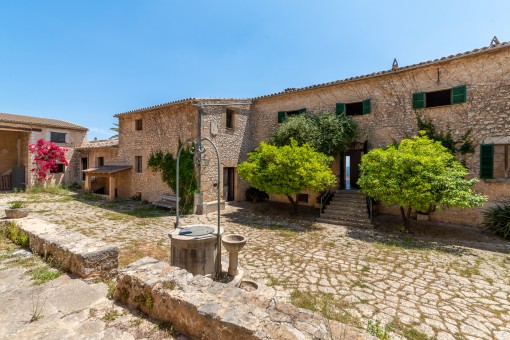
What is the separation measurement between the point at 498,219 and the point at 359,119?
6.87 metres

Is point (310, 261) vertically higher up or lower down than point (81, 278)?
lower down

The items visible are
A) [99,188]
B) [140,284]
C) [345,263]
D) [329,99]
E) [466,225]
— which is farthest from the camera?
[99,188]

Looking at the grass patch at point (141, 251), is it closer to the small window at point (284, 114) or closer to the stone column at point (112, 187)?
the stone column at point (112, 187)

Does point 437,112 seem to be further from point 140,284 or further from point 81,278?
point 81,278

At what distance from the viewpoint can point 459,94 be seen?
988 centimetres

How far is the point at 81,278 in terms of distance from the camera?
13.3ft

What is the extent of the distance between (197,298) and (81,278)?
2.68 m

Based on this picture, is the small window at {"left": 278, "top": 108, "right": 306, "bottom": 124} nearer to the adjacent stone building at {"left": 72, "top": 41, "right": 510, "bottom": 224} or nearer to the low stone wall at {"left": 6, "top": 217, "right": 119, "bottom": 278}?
the adjacent stone building at {"left": 72, "top": 41, "right": 510, "bottom": 224}

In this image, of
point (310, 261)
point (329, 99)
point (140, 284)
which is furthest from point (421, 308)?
point (329, 99)

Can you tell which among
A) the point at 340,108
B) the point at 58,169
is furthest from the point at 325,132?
the point at 58,169

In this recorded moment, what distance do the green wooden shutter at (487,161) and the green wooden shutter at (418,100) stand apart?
113 inches

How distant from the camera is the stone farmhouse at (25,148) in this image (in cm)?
1892

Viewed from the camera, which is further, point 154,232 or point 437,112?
point 437,112

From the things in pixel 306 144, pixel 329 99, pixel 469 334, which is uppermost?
pixel 329 99
